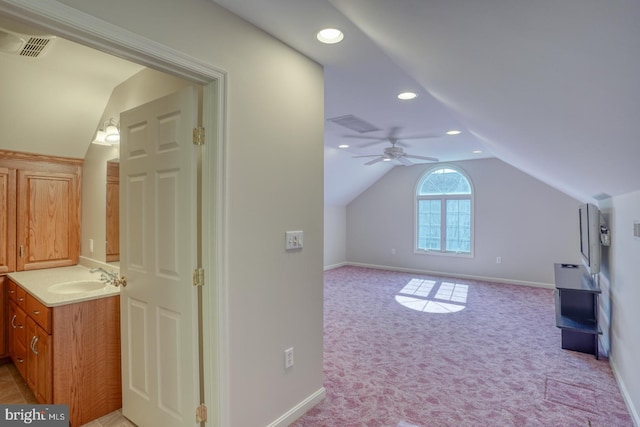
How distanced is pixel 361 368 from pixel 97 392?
1.98 meters

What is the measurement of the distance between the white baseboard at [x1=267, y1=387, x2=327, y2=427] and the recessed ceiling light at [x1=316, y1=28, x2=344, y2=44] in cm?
231

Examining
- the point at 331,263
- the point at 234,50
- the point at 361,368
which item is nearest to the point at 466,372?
the point at 361,368

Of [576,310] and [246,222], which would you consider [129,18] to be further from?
[576,310]

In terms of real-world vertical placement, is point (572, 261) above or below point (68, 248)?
below

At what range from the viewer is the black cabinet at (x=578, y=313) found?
306 centimetres

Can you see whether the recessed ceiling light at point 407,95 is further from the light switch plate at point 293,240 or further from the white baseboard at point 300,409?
A: the white baseboard at point 300,409

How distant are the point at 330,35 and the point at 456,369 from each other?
9.28 feet

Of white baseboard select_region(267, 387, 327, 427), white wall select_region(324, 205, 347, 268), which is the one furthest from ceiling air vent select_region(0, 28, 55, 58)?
white wall select_region(324, 205, 347, 268)

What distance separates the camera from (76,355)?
2.05 m

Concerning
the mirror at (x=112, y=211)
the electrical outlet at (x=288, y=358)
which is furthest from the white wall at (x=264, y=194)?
the mirror at (x=112, y=211)

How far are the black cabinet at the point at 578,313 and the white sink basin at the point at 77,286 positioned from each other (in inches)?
166

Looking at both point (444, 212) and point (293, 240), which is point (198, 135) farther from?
point (444, 212)

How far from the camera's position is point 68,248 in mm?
3156

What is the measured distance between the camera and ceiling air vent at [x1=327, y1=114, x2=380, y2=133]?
3.57 m
